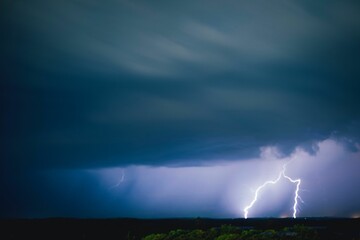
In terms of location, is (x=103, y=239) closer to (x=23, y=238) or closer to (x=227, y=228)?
(x=23, y=238)

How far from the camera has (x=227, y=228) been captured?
23.8m

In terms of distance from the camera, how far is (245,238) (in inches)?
722

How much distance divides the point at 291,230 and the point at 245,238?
383 centimetres

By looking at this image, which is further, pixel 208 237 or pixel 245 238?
pixel 208 237

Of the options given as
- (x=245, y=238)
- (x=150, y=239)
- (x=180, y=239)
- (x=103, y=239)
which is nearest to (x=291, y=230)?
(x=245, y=238)

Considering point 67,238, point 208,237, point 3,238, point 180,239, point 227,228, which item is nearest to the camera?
point 180,239

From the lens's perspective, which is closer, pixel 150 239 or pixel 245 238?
pixel 245 238

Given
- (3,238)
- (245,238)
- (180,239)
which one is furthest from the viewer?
(3,238)

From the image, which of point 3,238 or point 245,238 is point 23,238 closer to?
point 3,238

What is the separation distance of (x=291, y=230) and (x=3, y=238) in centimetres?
2967

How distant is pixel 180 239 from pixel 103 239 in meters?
24.7

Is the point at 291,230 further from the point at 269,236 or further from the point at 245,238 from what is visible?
the point at 245,238

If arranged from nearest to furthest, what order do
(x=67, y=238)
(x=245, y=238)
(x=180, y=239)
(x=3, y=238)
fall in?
(x=245, y=238)
(x=180, y=239)
(x=3, y=238)
(x=67, y=238)

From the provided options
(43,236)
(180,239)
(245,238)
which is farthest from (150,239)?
(43,236)
